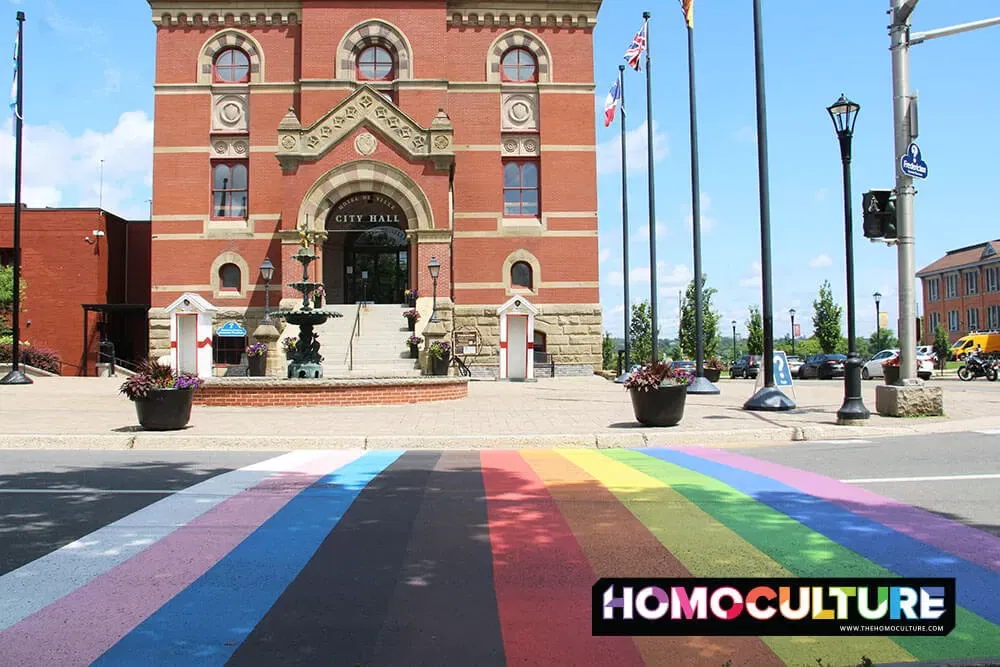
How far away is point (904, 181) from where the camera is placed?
1417cm

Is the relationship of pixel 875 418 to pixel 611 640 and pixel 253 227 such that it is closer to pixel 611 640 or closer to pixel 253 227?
pixel 611 640

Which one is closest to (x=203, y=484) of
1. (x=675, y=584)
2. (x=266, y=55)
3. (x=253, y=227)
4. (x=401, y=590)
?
(x=401, y=590)

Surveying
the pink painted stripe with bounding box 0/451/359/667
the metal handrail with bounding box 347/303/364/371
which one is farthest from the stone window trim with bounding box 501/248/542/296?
the pink painted stripe with bounding box 0/451/359/667

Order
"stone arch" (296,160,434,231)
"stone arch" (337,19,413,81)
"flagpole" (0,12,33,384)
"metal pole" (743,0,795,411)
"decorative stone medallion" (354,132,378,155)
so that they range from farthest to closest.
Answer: "stone arch" (337,19,413,81)
"decorative stone medallion" (354,132,378,155)
"stone arch" (296,160,434,231)
"flagpole" (0,12,33,384)
"metal pole" (743,0,795,411)

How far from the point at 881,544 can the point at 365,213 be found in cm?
3096

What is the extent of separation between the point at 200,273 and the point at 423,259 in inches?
431

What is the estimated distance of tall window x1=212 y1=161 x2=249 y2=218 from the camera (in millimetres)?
35281

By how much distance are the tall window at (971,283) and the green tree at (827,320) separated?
970 inches

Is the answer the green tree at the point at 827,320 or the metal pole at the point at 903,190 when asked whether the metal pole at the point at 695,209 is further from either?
the green tree at the point at 827,320

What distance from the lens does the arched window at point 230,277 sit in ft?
115

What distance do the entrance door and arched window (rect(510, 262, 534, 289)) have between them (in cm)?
323

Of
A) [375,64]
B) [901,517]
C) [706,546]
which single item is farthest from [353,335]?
[706,546]

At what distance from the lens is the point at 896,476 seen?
8.31 metres

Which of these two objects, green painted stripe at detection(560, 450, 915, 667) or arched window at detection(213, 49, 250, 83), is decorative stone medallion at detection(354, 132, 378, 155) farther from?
green painted stripe at detection(560, 450, 915, 667)
